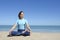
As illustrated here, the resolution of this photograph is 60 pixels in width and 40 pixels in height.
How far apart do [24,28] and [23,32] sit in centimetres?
17

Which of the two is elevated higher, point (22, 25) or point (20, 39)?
point (22, 25)

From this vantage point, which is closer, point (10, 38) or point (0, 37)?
point (10, 38)

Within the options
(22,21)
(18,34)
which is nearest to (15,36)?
(18,34)

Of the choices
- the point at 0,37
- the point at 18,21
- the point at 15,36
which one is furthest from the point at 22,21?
the point at 0,37

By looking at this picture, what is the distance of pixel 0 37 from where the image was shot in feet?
29.3

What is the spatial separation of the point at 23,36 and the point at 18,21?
66 centimetres

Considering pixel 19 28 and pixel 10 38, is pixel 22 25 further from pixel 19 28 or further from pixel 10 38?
pixel 10 38

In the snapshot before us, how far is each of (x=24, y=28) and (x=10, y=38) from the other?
2.28 feet

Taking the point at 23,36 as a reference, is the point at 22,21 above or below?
above

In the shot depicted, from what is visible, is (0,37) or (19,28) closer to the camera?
(19,28)

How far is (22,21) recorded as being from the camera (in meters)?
8.27

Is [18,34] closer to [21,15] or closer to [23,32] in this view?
[23,32]

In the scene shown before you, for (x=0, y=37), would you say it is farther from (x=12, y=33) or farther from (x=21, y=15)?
(x=21, y=15)

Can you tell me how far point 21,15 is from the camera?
8.12 metres
